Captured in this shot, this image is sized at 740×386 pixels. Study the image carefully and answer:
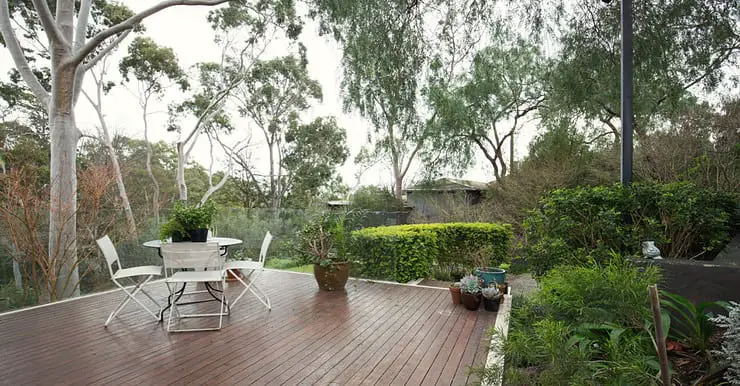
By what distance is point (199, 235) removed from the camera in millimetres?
3984

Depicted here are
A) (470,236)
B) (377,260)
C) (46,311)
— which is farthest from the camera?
(470,236)

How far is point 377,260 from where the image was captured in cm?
Answer: 575

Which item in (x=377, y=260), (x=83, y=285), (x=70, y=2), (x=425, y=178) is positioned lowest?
(x=83, y=285)

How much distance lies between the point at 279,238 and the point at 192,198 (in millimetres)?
9370

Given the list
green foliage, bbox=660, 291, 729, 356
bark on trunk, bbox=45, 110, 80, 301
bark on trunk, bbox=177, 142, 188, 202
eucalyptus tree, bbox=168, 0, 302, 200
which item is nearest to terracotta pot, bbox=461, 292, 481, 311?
green foliage, bbox=660, 291, 729, 356

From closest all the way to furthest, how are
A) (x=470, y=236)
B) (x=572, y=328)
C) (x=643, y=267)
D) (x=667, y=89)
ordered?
(x=572, y=328), (x=643, y=267), (x=667, y=89), (x=470, y=236)

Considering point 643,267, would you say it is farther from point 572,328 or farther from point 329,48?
point 329,48

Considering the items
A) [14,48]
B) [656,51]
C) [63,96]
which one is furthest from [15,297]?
[656,51]

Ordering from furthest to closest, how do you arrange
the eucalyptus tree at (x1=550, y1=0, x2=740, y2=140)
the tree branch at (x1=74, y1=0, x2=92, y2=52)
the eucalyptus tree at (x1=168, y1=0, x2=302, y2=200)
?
the eucalyptus tree at (x1=168, y1=0, x2=302, y2=200) → the tree branch at (x1=74, y1=0, x2=92, y2=52) → the eucalyptus tree at (x1=550, y1=0, x2=740, y2=140)

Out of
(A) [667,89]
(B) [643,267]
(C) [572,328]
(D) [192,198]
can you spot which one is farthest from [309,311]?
(D) [192,198]

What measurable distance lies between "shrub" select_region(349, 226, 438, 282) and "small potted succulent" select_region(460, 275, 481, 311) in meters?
1.59

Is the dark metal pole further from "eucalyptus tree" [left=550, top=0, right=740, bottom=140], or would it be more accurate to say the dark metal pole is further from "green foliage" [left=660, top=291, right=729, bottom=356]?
"green foliage" [left=660, top=291, right=729, bottom=356]

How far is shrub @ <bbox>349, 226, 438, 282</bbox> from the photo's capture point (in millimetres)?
5637

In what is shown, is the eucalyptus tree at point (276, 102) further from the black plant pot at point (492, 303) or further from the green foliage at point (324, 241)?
the black plant pot at point (492, 303)
